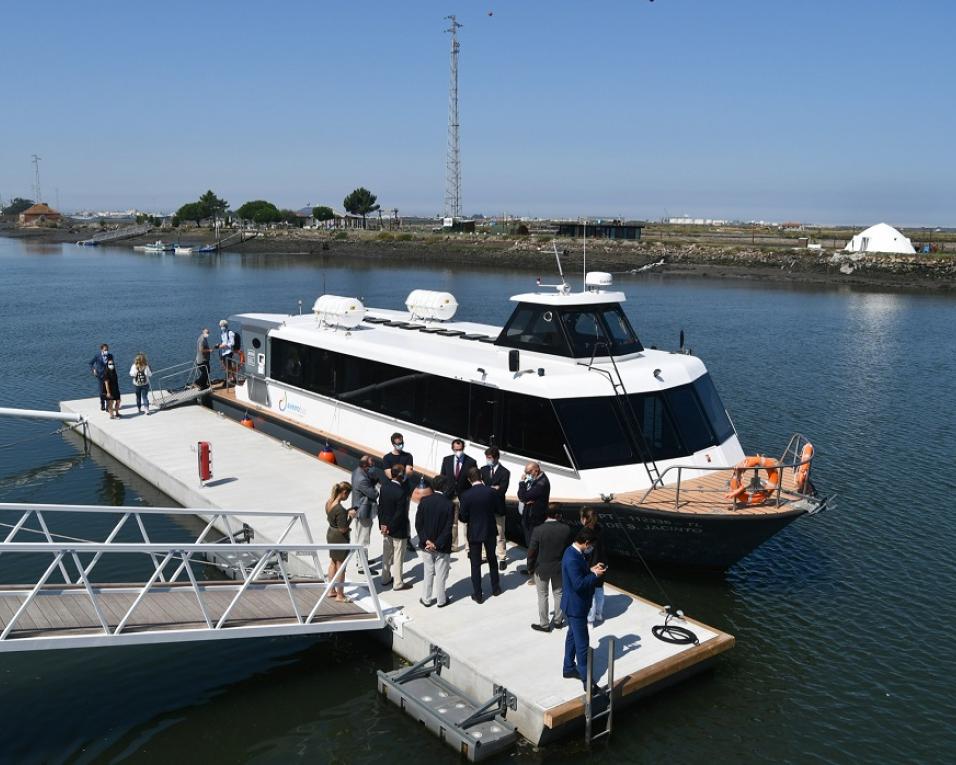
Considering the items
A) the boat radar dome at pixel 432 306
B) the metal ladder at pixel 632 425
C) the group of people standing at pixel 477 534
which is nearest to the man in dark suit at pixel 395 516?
the group of people standing at pixel 477 534

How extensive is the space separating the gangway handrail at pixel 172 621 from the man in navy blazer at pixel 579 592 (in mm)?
2584

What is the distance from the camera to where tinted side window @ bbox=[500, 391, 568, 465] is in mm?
12453

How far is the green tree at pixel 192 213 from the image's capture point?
150125mm

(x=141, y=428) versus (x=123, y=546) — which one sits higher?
(x=123, y=546)

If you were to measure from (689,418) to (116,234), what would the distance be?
142 m

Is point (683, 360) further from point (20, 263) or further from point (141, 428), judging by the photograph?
point (20, 263)

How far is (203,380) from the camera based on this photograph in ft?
71.7

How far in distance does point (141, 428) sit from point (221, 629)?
11.6 meters

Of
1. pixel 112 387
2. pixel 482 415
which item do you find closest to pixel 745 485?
pixel 482 415

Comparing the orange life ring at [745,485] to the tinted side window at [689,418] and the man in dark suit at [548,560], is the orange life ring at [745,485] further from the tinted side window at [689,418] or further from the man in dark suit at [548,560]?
the man in dark suit at [548,560]

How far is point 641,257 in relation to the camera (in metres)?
89.2

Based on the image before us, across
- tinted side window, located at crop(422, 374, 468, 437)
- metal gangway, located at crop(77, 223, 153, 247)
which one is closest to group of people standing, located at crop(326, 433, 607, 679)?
tinted side window, located at crop(422, 374, 468, 437)

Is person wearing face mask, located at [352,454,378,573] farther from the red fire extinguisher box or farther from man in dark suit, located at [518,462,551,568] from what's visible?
the red fire extinguisher box

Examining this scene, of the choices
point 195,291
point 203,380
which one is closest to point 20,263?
point 195,291
